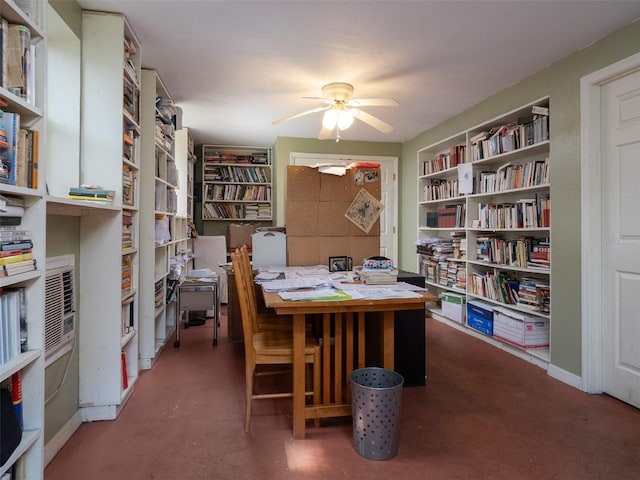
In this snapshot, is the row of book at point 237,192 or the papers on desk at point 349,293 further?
the row of book at point 237,192

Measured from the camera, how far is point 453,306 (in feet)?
13.6

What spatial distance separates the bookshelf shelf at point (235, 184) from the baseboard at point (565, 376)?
404 centimetres

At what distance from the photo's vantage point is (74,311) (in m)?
2.05

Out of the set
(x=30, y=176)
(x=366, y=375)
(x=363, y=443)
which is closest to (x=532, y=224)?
(x=366, y=375)

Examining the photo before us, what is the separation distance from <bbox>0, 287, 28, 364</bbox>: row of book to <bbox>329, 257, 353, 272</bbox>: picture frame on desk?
178 cm

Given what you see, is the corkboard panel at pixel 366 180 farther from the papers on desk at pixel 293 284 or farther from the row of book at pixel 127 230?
the row of book at pixel 127 230

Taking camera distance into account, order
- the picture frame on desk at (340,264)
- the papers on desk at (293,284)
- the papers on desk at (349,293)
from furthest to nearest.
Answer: the picture frame on desk at (340,264), the papers on desk at (293,284), the papers on desk at (349,293)

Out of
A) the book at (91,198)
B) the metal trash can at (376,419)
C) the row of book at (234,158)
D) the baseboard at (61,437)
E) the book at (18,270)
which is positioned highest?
the row of book at (234,158)

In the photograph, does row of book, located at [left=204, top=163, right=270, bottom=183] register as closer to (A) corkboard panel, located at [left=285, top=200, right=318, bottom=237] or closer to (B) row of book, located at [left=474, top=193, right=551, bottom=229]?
(A) corkboard panel, located at [left=285, top=200, right=318, bottom=237]

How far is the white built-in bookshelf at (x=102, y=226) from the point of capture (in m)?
2.12

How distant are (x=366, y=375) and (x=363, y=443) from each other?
1.03ft

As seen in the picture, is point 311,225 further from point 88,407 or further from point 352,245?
point 88,407

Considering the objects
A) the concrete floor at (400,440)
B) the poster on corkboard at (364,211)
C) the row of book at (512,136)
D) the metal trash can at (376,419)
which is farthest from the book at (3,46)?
the row of book at (512,136)

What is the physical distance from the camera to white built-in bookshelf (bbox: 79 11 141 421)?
2.12 m
